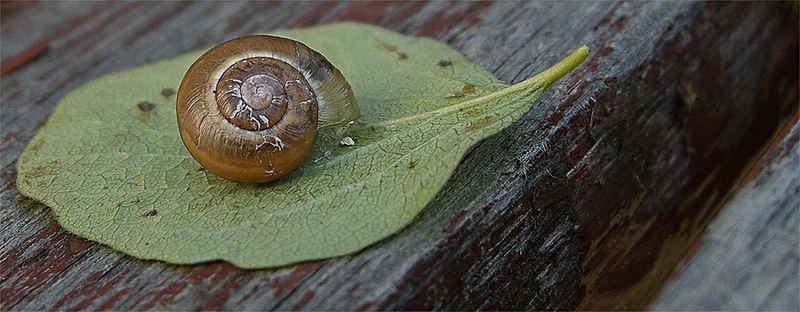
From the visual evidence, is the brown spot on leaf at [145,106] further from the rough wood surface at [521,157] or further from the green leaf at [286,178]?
the rough wood surface at [521,157]

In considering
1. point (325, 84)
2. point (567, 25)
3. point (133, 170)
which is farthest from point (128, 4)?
point (567, 25)

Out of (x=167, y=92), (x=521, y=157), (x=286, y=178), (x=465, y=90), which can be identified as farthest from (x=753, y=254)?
(x=167, y=92)

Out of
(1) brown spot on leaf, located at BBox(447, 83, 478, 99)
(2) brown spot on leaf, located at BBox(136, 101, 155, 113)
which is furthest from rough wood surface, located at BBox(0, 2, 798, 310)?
(2) brown spot on leaf, located at BBox(136, 101, 155, 113)

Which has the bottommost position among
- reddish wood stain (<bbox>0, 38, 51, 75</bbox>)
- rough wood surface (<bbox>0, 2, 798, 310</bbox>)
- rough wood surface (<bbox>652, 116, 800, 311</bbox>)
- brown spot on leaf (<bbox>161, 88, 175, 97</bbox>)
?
rough wood surface (<bbox>652, 116, 800, 311</bbox>)

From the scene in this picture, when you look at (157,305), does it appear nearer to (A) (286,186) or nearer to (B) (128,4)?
(A) (286,186)

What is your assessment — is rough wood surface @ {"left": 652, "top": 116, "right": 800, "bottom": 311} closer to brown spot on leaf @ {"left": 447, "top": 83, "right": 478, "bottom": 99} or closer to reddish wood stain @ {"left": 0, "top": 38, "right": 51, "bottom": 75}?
brown spot on leaf @ {"left": 447, "top": 83, "right": 478, "bottom": 99}

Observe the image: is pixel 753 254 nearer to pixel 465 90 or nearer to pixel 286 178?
pixel 465 90
